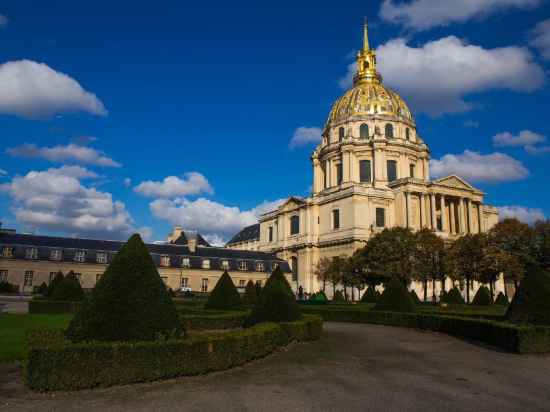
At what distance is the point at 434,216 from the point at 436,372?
2509 inches

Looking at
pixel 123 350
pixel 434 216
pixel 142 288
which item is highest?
pixel 434 216

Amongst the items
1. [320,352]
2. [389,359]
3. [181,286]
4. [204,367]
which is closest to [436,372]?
[389,359]

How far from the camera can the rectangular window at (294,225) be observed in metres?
86.5

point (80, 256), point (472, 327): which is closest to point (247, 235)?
point (80, 256)

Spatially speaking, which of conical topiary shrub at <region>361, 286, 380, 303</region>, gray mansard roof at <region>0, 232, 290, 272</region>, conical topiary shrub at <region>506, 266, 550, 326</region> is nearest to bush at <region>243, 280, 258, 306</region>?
conical topiary shrub at <region>361, 286, 380, 303</region>

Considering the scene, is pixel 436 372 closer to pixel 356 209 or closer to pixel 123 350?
pixel 123 350

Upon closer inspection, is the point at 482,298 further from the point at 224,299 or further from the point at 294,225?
the point at 294,225

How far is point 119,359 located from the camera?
418 inches

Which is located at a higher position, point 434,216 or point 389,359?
point 434,216

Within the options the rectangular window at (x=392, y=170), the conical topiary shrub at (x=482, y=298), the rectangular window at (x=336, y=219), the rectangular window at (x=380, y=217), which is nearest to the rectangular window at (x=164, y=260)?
the rectangular window at (x=336, y=219)

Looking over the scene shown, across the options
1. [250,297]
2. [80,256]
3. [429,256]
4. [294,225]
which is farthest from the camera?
[294,225]

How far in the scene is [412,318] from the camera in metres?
27.0

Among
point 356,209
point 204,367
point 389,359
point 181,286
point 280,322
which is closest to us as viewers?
point 204,367

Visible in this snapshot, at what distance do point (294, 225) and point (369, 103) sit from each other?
24727mm
